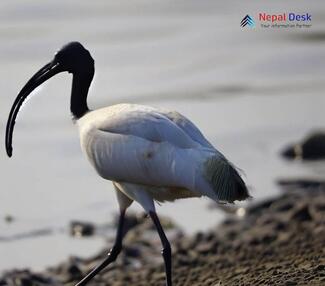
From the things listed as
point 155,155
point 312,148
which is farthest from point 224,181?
point 312,148

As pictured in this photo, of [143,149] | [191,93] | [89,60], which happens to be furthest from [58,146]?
[143,149]

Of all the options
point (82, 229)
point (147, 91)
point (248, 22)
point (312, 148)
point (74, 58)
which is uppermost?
point (248, 22)

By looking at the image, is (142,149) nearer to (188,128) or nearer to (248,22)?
(188,128)

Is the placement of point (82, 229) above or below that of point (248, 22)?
below

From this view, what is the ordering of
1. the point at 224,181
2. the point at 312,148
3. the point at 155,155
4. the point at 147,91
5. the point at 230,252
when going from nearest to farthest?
the point at 224,181 < the point at 155,155 < the point at 230,252 < the point at 312,148 < the point at 147,91

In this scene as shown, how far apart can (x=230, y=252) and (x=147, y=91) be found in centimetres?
648

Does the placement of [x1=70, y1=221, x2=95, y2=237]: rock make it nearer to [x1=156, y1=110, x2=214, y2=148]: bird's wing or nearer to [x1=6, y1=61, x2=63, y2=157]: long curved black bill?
[x1=6, y1=61, x2=63, y2=157]: long curved black bill

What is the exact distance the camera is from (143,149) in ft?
27.2

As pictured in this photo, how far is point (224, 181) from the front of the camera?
8047 mm

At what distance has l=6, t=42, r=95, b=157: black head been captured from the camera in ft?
30.6

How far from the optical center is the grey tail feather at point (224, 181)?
804cm

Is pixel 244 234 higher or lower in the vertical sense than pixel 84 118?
lower

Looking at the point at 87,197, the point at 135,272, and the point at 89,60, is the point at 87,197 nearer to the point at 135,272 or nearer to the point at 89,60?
the point at 135,272

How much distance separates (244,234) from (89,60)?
2.85m
